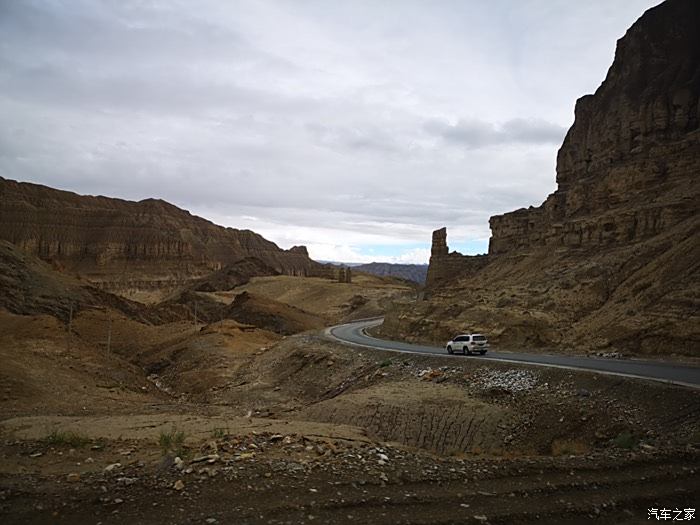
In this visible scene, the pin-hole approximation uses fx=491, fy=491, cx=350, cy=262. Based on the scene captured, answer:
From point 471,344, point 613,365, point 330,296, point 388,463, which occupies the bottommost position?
point 388,463

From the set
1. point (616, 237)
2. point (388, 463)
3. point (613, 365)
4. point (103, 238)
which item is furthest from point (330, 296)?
point (103, 238)

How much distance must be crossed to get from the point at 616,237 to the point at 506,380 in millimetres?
21677

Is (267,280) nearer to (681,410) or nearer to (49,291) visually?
(49,291)

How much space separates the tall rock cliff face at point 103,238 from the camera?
4936 inches

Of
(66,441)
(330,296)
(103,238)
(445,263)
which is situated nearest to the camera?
(66,441)

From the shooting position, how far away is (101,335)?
1624 inches

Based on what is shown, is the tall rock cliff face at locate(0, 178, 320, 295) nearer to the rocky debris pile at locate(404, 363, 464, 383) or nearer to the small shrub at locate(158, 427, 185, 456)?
the rocky debris pile at locate(404, 363, 464, 383)

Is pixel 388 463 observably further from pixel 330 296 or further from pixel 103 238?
pixel 103 238

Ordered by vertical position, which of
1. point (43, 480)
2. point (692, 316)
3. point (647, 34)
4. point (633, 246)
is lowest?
point (43, 480)

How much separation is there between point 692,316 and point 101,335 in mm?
41137

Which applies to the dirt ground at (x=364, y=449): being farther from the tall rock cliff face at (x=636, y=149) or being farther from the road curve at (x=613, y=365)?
the tall rock cliff face at (x=636, y=149)

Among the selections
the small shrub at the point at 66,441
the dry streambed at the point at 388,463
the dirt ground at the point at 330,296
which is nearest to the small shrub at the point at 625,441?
the dry streambed at the point at 388,463

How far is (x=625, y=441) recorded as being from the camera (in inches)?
441

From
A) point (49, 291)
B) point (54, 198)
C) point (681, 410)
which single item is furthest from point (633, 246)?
point (54, 198)
